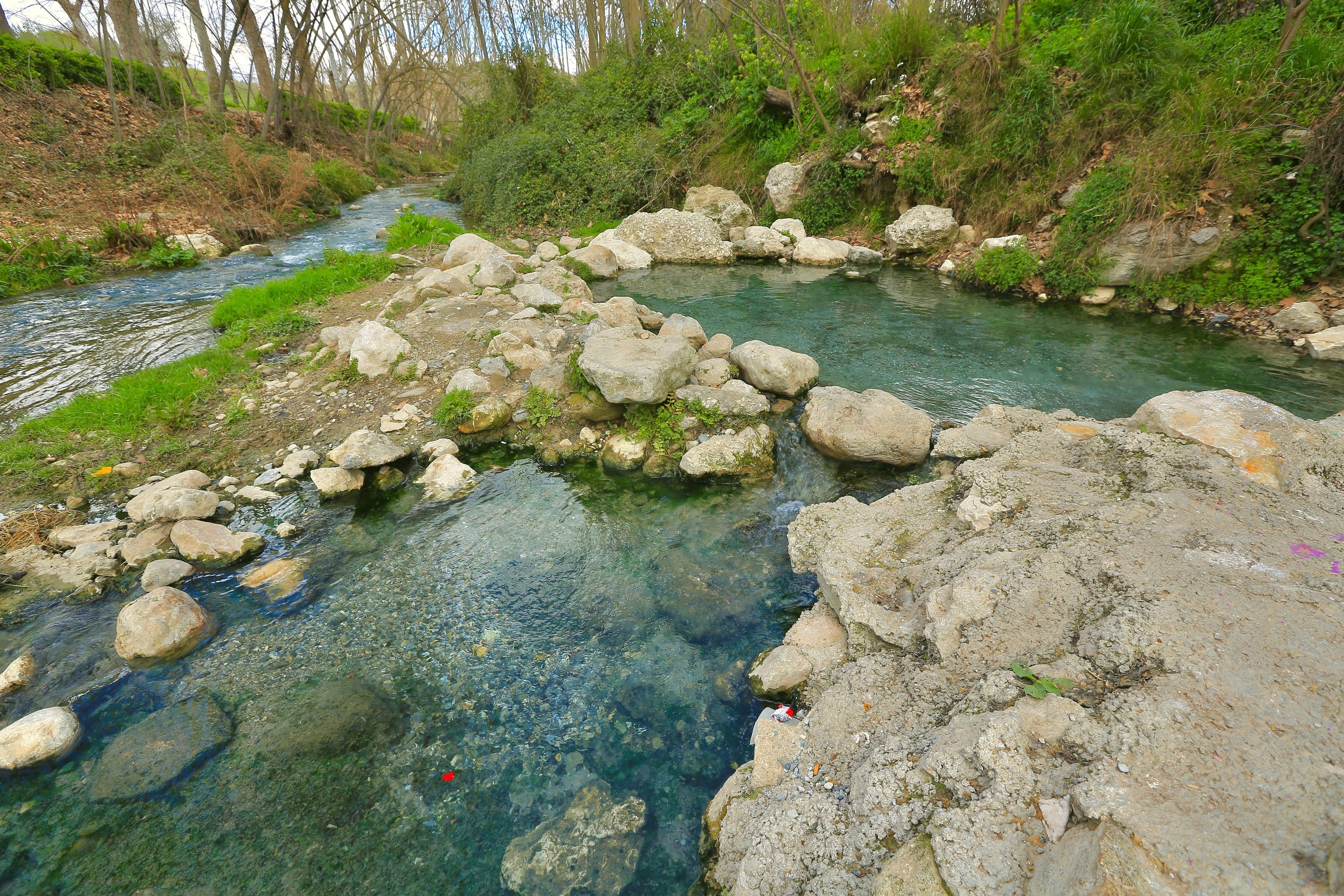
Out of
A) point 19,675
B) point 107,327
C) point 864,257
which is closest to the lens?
point 19,675

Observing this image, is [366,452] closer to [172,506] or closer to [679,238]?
[172,506]

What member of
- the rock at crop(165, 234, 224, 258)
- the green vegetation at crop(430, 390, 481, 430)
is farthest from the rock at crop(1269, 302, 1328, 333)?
the rock at crop(165, 234, 224, 258)

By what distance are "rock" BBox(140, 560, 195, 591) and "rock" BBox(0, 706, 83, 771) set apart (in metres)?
1.04

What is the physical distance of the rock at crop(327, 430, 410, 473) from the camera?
5156 millimetres

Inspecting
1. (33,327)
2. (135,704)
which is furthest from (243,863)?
(33,327)

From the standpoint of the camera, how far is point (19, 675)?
11.0 feet

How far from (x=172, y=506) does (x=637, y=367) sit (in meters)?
3.97

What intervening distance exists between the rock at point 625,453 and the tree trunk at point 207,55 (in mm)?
26442

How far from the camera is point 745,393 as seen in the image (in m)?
5.87

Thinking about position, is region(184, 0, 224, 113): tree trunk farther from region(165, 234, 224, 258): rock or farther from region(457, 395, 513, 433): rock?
region(457, 395, 513, 433): rock

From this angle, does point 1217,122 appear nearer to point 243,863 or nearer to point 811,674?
point 811,674

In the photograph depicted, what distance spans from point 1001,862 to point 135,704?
437 centimetres

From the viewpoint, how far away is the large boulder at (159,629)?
137 inches

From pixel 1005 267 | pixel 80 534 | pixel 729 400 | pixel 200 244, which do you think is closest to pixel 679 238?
pixel 1005 267
